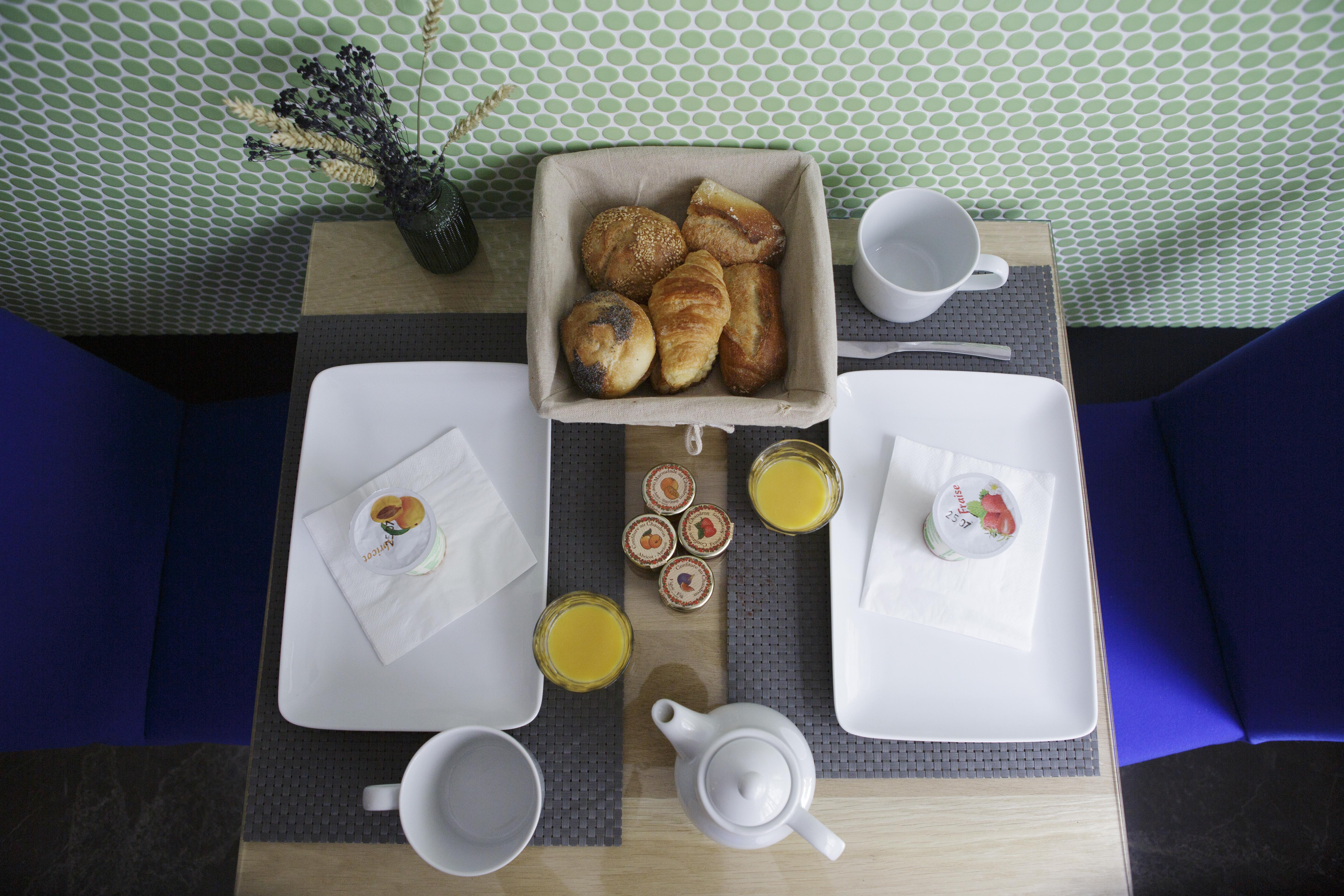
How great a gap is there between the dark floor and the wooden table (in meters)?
1.08

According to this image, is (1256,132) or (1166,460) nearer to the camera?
(1256,132)

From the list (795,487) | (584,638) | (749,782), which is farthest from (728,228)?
(749,782)

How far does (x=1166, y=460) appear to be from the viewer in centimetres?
118

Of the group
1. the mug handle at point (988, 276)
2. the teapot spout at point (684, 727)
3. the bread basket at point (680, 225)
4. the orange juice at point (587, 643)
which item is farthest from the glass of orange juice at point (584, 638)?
the mug handle at point (988, 276)

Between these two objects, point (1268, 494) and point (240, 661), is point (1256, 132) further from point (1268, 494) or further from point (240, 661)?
point (240, 661)

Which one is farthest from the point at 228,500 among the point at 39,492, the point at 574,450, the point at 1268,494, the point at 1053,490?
the point at 1268,494

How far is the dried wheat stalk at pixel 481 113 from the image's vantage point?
0.74 m

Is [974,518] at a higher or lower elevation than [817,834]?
higher

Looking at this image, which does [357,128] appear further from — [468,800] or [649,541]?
[468,800]

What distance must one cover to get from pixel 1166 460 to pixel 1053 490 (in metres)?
0.48

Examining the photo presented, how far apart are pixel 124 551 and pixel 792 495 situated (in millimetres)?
1099

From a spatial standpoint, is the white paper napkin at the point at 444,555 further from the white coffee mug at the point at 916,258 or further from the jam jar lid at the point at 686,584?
the white coffee mug at the point at 916,258

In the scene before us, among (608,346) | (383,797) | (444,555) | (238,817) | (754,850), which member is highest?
(608,346)

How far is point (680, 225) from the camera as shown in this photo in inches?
37.0
